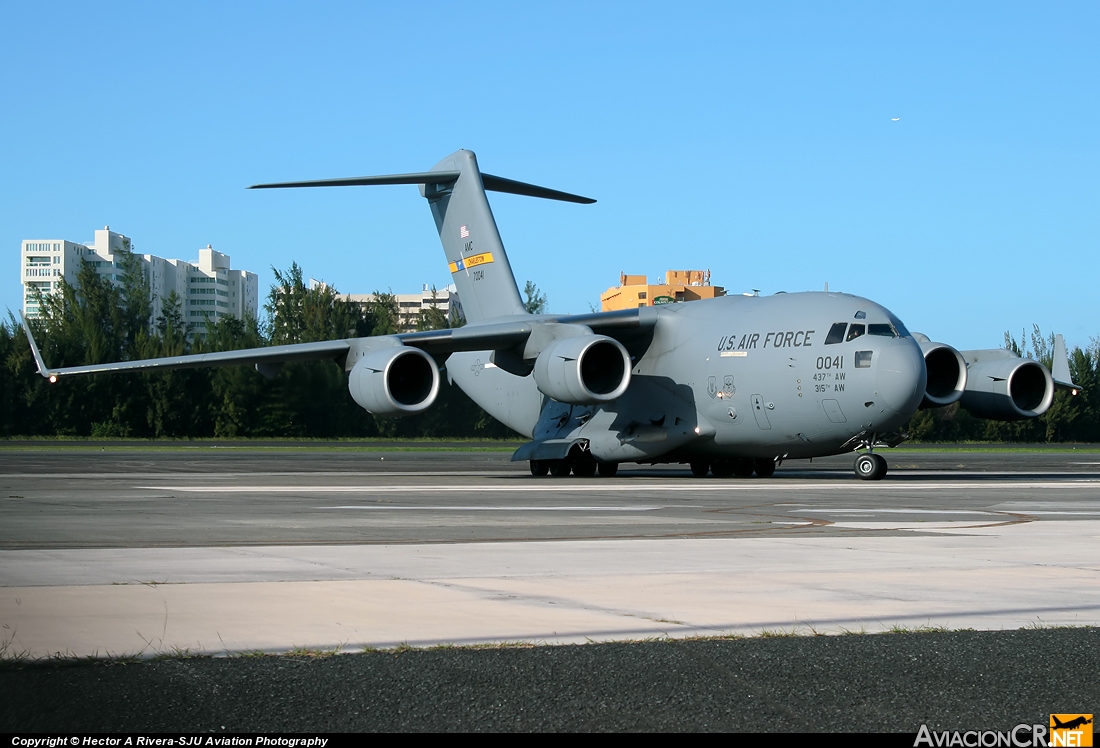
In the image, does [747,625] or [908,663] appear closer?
[908,663]

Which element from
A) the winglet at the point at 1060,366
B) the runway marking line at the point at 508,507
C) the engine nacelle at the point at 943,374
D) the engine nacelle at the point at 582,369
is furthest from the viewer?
the winglet at the point at 1060,366

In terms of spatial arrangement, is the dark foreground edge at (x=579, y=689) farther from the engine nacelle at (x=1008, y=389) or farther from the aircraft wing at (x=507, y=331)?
the engine nacelle at (x=1008, y=389)

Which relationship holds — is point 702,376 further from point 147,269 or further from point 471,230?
point 147,269

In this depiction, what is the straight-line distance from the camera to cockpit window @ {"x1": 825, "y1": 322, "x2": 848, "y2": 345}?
22.5 m

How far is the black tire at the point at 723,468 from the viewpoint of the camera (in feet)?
86.0

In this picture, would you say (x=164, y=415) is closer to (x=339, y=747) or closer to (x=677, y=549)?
(x=677, y=549)

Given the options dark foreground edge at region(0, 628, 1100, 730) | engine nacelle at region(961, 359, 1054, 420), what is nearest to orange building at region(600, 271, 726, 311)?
engine nacelle at region(961, 359, 1054, 420)

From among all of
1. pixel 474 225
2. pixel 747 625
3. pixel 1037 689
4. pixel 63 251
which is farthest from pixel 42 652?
pixel 63 251

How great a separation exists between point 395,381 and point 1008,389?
39.5 ft

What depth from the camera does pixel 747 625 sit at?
6.05m

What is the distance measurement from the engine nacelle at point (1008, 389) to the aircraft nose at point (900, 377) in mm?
3866

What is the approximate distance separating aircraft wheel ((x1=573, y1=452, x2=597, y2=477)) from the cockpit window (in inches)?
239

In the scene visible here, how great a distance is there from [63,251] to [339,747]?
630 feet

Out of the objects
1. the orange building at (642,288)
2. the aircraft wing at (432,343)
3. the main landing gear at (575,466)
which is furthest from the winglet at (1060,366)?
the orange building at (642,288)
